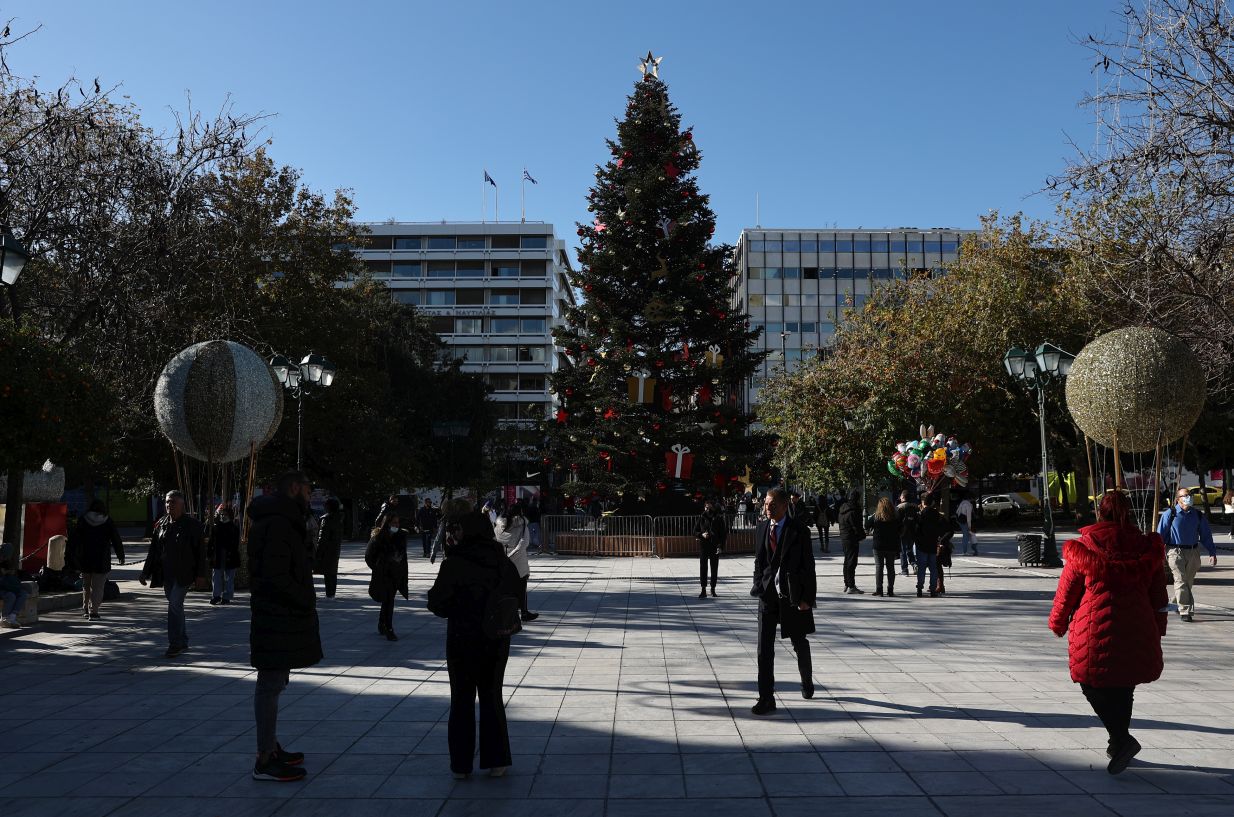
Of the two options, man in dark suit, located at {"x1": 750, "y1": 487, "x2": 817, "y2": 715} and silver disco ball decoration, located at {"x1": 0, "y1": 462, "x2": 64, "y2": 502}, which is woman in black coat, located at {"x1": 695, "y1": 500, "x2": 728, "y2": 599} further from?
silver disco ball decoration, located at {"x1": 0, "y1": 462, "x2": 64, "y2": 502}

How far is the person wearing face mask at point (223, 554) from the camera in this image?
15.5 m

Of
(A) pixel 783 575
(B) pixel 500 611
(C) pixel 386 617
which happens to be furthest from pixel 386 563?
(B) pixel 500 611

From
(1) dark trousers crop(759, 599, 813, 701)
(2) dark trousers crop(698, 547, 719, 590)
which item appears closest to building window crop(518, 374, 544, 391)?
(2) dark trousers crop(698, 547, 719, 590)

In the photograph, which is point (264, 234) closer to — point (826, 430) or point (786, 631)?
point (826, 430)

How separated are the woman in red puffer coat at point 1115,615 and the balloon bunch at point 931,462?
669 inches

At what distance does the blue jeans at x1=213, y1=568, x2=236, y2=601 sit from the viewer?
15.7 meters

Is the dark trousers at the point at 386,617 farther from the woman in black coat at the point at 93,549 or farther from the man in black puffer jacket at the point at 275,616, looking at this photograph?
the man in black puffer jacket at the point at 275,616

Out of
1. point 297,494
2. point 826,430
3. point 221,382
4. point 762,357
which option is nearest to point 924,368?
point 826,430

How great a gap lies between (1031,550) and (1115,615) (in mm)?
17544

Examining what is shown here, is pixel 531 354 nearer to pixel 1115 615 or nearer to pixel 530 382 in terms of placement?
pixel 530 382

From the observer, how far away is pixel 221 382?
13742 millimetres

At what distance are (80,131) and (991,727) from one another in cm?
1574

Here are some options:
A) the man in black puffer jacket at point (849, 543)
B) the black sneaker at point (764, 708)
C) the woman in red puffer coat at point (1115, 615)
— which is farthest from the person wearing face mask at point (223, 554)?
the woman in red puffer coat at point (1115, 615)

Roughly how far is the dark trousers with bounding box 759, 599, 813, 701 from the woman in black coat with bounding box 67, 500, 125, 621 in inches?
363
